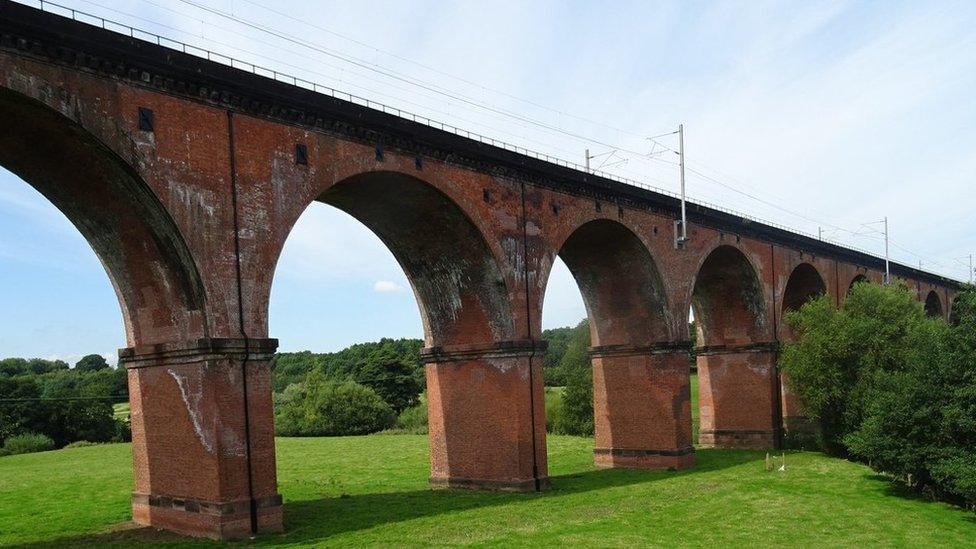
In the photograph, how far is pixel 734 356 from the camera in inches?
1441

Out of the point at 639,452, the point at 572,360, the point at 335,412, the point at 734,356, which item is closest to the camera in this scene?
the point at 639,452

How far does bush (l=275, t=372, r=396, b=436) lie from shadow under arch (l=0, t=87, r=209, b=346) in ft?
122

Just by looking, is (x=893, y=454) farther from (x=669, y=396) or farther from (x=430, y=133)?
(x=430, y=133)

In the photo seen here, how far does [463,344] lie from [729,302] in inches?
670

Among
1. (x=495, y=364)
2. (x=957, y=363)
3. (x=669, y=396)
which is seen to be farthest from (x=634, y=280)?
(x=957, y=363)

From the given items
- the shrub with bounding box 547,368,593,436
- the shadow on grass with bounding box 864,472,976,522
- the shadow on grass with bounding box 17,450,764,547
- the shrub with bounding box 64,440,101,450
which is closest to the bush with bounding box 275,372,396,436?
the shrub with bounding box 64,440,101,450

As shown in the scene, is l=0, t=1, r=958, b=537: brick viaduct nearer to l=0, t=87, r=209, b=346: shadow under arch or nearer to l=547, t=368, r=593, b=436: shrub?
l=0, t=87, r=209, b=346: shadow under arch

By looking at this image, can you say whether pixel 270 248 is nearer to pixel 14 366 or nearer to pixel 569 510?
pixel 569 510

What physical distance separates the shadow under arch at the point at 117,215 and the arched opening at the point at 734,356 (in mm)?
24060

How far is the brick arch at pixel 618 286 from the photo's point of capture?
28.8m

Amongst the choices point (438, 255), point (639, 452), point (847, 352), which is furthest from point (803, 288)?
point (438, 255)

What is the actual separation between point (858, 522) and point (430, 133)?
46.3 feet

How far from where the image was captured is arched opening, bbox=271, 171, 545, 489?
22781 mm

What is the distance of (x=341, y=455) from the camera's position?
37.7m
